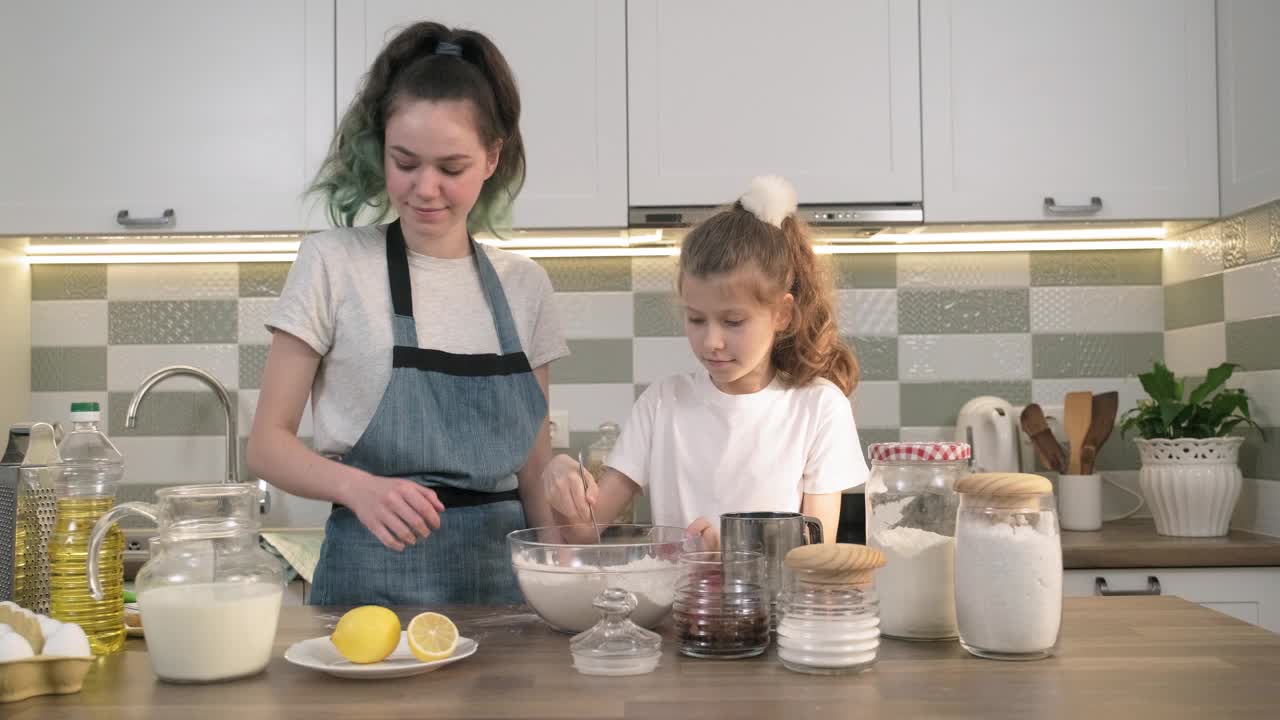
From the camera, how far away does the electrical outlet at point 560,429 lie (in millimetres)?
2752

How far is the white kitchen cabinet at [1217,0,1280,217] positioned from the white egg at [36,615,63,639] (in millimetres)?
2210

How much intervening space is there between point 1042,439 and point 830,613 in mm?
1746

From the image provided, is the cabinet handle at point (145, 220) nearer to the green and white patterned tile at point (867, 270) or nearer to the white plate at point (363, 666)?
the green and white patterned tile at point (867, 270)

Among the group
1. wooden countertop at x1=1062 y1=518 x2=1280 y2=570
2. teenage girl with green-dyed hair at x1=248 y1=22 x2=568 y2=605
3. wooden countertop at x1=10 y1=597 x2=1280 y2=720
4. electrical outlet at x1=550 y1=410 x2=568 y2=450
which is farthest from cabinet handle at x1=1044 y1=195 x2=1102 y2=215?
wooden countertop at x1=10 y1=597 x2=1280 y2=720

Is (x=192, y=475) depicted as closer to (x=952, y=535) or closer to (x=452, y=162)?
(x=452, y=162)

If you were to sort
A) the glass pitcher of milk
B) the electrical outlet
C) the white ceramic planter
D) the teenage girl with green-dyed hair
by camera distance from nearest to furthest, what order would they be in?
1. the glass pitcher of milk
2. the teenage girl with green-dyed hair
3. the white ceramic planter
4. the electrical outlet

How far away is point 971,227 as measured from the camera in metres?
2.60

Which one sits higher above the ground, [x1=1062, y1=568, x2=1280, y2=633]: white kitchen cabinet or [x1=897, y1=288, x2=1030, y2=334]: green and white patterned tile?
[x1=897, y1=288, x2=1030, y2=334]: green and white patterned tile

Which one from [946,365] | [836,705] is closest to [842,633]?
[836,705]

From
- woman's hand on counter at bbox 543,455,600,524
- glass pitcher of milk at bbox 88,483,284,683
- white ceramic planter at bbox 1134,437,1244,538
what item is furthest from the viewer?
white ceramic planter at bbox 1134,437,1244,538

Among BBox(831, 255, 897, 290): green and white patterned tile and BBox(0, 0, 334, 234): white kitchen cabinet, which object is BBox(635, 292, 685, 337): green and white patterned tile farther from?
BBox(0, 0, 334, 234): white kitchen cabinet

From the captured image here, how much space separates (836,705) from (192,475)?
2262 mm

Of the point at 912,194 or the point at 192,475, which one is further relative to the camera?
the point at 192,475

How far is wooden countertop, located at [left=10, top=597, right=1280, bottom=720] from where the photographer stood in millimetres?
882
